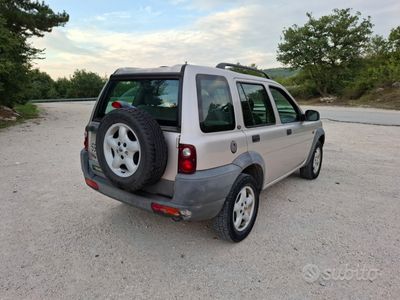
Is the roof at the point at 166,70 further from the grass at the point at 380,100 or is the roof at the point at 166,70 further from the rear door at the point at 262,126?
the grass at the point at 380,100

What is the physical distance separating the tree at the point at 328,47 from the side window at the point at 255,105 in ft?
92.5

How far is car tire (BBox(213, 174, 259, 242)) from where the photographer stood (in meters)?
2.65

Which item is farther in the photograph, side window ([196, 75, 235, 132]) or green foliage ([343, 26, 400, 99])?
green foliage ([343, 26, 400, 99])

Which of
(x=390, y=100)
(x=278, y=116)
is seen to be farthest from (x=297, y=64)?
(x=278, y=116)

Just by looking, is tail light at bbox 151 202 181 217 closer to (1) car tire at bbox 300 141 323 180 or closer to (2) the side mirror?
(2) the side mirror

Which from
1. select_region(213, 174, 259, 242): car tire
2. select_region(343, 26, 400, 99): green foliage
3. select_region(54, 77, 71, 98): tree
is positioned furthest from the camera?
select_region(54, 77, 71, 98): tree

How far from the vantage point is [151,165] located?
2268 mm

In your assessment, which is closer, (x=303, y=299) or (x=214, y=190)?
(x=303, y=299)

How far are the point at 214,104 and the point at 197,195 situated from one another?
851 mm

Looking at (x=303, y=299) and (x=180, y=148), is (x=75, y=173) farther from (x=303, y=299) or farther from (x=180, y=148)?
(x=303, y=299)

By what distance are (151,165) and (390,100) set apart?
26.9 metres

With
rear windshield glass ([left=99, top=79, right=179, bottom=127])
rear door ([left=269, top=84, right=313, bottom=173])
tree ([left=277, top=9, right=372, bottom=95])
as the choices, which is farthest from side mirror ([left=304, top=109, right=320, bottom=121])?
tree ([left=277, top=9, right=372, bottom=95])
